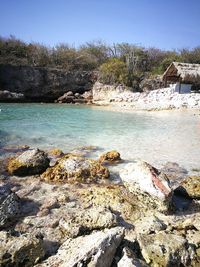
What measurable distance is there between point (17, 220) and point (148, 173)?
2380 millimetres

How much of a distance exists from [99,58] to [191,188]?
1341 inches

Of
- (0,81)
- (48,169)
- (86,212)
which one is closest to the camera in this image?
(86,212)

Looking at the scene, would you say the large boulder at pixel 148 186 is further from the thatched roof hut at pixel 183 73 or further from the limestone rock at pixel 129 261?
the thatched roof hut at pixel 183 73

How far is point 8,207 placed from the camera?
13.8ft

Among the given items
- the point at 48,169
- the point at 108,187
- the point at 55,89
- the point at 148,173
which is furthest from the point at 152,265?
the point at 55,89

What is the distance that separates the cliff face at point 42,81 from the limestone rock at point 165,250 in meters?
28.4

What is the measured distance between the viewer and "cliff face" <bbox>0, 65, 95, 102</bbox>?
29750 mm

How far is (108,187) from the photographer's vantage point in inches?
219

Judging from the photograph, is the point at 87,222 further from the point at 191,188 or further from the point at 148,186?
the point at 191,188

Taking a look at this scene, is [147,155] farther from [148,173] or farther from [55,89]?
[55,89]

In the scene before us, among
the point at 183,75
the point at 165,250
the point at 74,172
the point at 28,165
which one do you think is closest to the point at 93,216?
the point at 165,250

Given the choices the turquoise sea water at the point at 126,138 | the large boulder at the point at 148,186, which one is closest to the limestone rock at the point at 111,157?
the turquoise sea water at the point at 126,138

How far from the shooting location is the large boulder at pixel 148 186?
4.54 metres

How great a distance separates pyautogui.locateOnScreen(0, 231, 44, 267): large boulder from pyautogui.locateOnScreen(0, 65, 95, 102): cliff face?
28115 millimetres
